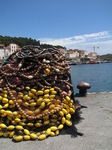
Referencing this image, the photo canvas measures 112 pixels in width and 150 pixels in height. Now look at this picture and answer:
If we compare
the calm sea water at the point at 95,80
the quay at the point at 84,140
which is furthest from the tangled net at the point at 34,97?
the calm sea water at the point at 95,80

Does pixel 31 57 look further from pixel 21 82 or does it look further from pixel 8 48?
pixel 8 48

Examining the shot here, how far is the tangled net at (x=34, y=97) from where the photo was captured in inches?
169

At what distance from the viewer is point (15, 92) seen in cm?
455

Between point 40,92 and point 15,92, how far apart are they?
0.67m

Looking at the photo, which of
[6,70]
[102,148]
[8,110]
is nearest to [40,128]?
[8,110]

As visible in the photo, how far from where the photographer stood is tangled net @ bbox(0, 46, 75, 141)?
4.30m

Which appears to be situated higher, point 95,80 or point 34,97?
point 34,97

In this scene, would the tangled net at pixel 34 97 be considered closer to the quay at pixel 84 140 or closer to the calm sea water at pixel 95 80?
the quay at pixel 84 140

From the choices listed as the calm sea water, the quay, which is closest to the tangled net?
the quay

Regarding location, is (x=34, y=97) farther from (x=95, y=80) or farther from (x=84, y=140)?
(x=95, y=80)

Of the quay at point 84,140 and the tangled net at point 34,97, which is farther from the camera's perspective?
the tangled net at point 34,97

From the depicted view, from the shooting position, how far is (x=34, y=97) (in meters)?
4.49

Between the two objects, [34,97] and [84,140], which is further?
[34,97]

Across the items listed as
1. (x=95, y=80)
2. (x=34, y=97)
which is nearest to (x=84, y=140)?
(x=34, y=97)
